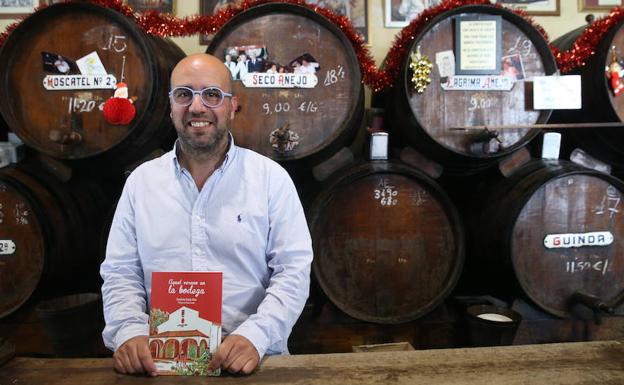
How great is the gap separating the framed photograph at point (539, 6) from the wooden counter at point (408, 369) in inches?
97.9

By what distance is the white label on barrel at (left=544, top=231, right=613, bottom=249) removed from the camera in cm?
200

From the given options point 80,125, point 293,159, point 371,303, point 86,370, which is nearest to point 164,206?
point 86,370

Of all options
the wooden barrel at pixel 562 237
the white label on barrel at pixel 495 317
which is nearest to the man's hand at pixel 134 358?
the white label on barrel at pixel 495 317

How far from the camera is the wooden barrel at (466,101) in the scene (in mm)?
2049

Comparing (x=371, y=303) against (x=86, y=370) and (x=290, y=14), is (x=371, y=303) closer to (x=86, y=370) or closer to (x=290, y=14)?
(x=86, y=370)

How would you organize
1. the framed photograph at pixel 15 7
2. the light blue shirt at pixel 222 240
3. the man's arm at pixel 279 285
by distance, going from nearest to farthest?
the man's arm at pixel 279 285 → the light blue shirt at pixel 222 240 → the framed photograph at pixel 15 7

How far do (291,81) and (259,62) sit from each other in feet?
0.57

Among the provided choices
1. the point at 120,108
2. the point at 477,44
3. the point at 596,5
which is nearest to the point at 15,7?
the point at 120,108

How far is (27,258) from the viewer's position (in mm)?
1907

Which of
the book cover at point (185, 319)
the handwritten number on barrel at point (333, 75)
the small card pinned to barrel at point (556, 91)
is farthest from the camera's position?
the small card pinned to barrel at point (556, 91)

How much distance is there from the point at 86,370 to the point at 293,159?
1.15 meters

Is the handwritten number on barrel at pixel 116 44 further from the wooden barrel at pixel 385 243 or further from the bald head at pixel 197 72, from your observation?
the wooden barrel at pixel 385 243

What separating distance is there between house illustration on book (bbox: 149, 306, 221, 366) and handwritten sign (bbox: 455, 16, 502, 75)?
1703 mm

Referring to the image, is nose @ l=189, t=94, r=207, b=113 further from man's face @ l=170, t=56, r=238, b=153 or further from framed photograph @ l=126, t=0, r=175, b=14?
framed photograph @ l=126, t=0, r=175, b=14
